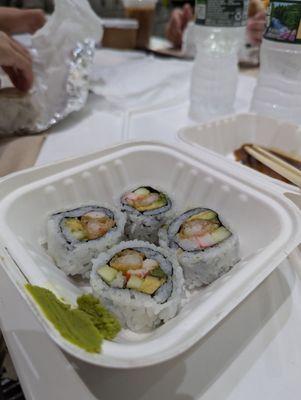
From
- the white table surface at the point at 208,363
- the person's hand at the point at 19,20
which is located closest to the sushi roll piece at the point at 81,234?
the white table surface at the point at 208,363

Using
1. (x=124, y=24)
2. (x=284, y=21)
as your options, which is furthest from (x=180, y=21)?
(x=284, y=21)

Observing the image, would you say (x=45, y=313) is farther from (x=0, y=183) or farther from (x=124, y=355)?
(x=0, y=183)

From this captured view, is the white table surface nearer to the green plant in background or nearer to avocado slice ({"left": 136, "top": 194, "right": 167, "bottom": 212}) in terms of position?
avocado slice ({"left": 136, "top": 194, "right": 167, "bottom": 212})

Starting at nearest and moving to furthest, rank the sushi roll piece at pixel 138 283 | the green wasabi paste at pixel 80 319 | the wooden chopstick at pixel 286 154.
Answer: the green wasabi paste at pixel 80 319 → the sushi roll piece at pixel 138 283 → the wooden chopstick at pixel 286 154

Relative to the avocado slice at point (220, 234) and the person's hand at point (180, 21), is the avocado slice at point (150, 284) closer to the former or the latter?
the avocado slice at point (220, 234)

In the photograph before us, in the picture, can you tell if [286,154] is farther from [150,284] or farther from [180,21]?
[180,21]

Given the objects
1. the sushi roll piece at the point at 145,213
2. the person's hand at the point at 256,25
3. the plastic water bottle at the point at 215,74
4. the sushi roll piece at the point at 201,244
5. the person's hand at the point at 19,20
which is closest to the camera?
the sushi roll piece at the point at 201,244
